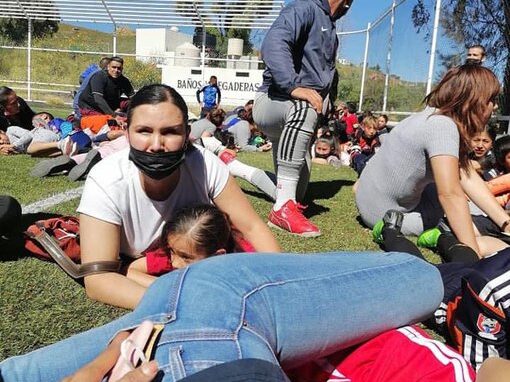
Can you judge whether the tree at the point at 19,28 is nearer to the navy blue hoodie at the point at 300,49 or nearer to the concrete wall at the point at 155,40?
the concrete wall at the point at 155,40

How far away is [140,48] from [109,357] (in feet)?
134

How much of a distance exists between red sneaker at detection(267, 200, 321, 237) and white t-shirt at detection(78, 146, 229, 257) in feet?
4.08

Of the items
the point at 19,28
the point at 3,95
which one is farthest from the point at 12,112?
the point at 19,28

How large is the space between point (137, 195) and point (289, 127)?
1.76 metres

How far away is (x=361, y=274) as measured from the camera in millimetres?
1578

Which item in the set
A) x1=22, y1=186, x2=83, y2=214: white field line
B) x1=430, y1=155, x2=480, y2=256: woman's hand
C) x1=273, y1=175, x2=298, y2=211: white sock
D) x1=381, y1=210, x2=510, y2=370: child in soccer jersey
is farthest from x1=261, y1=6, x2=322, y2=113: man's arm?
x1=22, y1=186, x2=83, y2=214: white field line

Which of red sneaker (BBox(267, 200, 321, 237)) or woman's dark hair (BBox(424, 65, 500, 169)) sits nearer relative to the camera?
woman's dark hair (BBox(424, 65, 500, 169))

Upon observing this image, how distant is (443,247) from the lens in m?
3.23

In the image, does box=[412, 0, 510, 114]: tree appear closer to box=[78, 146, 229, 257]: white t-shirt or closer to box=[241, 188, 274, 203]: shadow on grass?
box=[241, 188, 274, 203]: shadow on grass

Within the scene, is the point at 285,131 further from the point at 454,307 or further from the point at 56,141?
the point at 56,141

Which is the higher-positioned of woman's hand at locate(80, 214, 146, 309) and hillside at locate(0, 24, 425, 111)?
hillside at locate(0, 24, 425, 111)

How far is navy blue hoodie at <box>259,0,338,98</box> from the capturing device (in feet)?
12.4

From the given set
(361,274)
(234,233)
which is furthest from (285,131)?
(361,274)

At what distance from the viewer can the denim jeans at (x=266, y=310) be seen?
1.23m
